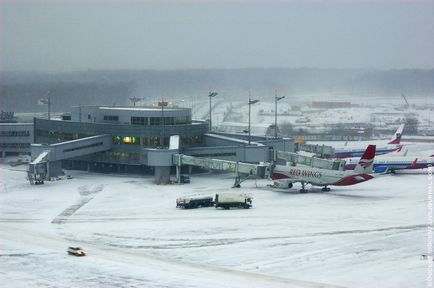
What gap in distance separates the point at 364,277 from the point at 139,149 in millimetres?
65643

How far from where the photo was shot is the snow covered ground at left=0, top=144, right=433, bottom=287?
52750 mm

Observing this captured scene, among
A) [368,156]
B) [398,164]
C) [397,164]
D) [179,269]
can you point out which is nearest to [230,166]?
[368,156]

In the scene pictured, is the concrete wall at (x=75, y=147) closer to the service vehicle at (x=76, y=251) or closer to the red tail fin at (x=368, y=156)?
the red tail fin at (x=368, y=156)

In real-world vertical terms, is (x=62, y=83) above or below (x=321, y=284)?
above

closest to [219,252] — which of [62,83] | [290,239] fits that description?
[290,239]

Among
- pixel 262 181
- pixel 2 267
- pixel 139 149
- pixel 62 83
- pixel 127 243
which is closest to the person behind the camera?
pixel 2 267

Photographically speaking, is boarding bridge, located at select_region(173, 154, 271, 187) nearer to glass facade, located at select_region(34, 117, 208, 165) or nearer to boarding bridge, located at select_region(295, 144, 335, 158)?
glass facade, located at select_region(34, 117, 208, 165)

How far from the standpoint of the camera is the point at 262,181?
105 metres

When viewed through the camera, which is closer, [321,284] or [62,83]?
[321,284]

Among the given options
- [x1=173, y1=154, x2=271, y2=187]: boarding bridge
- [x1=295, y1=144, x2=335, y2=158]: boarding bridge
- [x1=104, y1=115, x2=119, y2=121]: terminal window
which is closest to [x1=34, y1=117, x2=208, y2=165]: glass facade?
[x1=104, y1=115, x2=119, y2=121]: terminal window

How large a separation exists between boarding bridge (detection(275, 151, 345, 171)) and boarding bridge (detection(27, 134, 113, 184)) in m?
28.0

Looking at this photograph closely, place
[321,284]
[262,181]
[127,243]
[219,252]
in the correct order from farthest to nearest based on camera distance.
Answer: [262,181] < [127,243] < [219,252] < [321,284]

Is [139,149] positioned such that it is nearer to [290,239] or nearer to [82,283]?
[290,239]

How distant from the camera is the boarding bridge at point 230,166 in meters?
97.9
